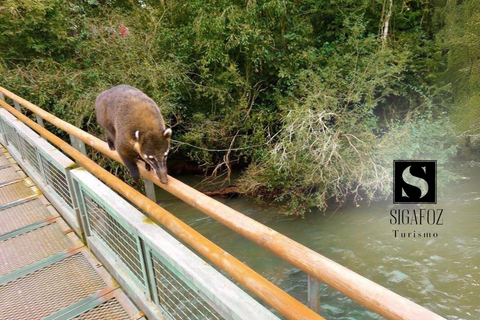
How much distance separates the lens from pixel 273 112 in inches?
310

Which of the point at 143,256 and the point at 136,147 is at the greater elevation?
the point at 136,147

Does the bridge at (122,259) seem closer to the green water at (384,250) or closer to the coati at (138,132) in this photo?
the coati at (138,132)

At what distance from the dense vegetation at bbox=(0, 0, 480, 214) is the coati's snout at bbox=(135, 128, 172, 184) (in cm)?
395

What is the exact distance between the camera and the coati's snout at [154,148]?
213 cm

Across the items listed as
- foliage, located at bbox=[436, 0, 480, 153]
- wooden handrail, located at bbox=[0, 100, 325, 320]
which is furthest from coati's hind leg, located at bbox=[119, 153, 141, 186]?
foliage, located at bbox=[436, 0, 480, 153]

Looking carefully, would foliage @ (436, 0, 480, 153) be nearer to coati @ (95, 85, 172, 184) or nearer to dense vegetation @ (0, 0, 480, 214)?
dense vegetation @ (0, 0, 480, 214)

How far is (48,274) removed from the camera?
2.29 m

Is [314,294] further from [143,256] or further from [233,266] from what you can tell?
[143,256]

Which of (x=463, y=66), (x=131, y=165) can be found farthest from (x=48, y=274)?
(x=463, y=66)

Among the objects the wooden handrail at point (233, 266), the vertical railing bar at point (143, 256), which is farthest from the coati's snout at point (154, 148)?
the vertical railing bar at point (143, 256)

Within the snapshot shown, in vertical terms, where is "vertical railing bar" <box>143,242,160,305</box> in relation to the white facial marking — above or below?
below

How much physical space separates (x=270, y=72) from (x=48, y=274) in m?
6.84

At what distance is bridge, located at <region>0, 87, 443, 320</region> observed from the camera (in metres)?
1.00

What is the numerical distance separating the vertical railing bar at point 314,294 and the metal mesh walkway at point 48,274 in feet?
4.05
